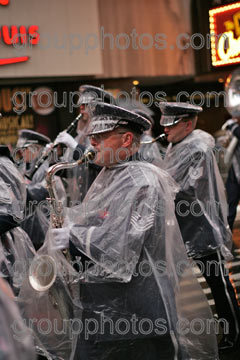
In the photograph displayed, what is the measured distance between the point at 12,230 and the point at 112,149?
4.21 feet

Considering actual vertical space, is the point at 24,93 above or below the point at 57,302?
above

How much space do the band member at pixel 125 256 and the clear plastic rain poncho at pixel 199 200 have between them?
1713 mm

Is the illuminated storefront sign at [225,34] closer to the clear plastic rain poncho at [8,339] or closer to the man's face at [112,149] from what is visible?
the man's face at [112,149]

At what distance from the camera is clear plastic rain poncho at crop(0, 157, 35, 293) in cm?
378

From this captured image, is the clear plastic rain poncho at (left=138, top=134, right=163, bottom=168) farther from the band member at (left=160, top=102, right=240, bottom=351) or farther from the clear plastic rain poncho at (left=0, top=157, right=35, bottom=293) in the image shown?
the clear plastic rain poncho at (left=0, top=157, right=35, bottom=293)

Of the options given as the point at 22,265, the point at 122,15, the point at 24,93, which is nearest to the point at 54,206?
the point at 22,265

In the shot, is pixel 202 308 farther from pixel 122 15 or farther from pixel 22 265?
pixel 122 15

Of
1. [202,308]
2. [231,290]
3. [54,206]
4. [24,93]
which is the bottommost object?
[231,290]

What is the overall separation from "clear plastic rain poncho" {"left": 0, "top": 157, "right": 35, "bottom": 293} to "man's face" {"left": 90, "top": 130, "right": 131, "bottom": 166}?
993mm

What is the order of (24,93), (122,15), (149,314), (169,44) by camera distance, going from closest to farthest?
(149,314) → (24,93) → (122,15) → (169,44)

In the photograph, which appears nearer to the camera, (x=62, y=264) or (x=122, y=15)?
(x=62, y=264)

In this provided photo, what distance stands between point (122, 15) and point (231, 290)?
31.7ft

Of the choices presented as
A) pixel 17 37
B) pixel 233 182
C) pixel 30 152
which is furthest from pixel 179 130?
pixel 17 37

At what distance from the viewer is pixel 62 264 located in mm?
3070
